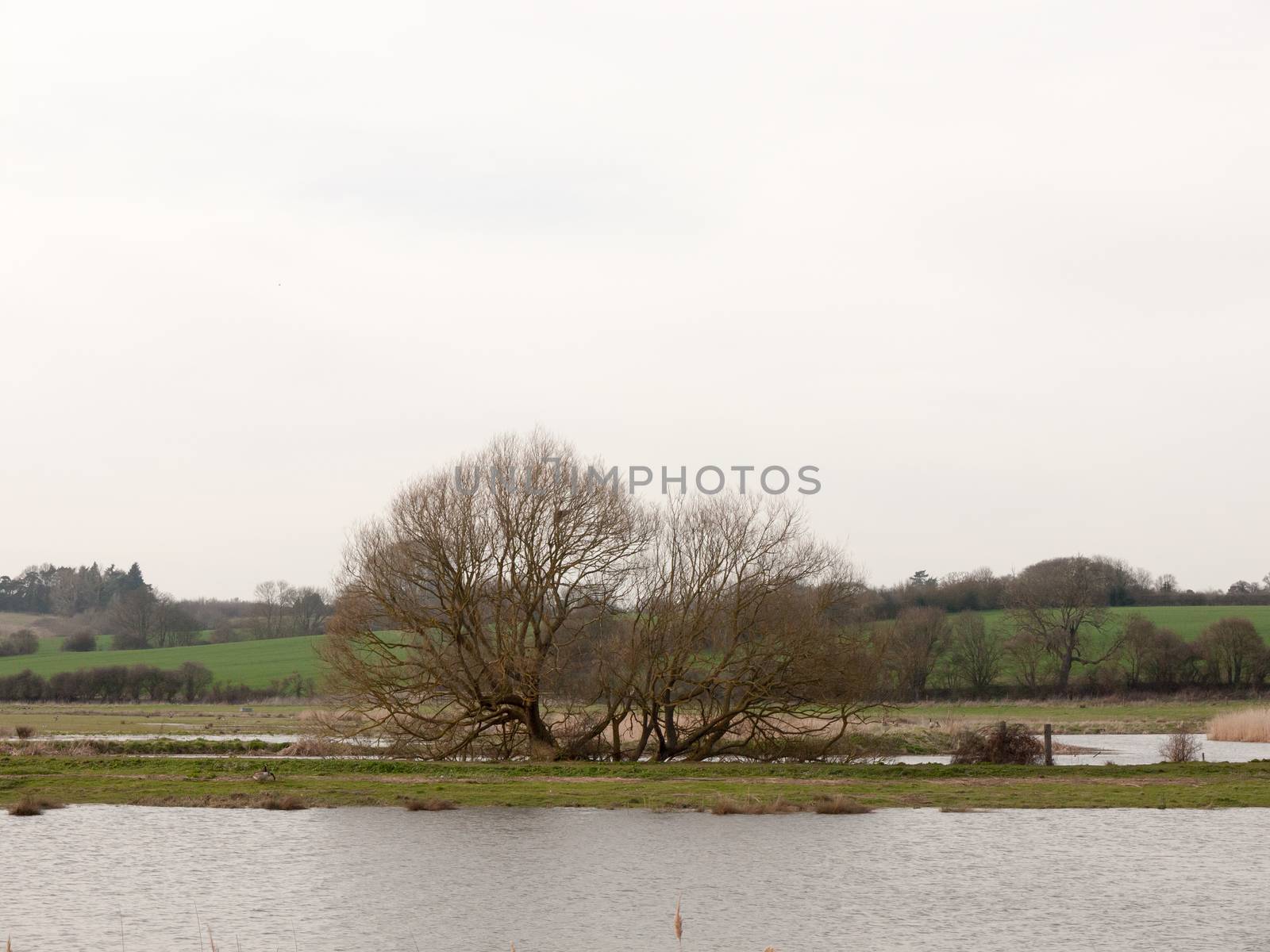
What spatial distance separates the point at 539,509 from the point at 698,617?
20.5 feet

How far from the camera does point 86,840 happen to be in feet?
78.1

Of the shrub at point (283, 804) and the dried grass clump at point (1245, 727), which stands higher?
the shrub at point (283, 804)

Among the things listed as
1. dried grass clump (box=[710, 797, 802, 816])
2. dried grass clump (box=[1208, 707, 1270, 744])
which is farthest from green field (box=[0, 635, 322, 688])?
dried grass clump (box=[710, 797, 802, 816])

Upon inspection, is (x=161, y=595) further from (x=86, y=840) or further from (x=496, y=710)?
(x=86, y=840)

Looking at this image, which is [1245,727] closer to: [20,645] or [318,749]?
[318,749]

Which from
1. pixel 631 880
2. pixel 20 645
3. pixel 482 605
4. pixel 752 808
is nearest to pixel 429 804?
pixel 752 808

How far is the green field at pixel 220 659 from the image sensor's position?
10638 centimetres

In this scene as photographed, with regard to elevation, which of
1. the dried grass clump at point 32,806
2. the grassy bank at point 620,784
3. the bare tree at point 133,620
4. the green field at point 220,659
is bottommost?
the green field at point 220,659

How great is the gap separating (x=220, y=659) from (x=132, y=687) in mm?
21084

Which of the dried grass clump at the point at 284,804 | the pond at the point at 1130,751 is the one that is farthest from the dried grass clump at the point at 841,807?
the dried grass clump at the point at 284,804

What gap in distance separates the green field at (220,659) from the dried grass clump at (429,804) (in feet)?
244

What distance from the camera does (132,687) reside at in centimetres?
9738

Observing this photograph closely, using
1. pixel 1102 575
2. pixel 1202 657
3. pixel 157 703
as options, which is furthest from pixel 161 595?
pixel 1202 657

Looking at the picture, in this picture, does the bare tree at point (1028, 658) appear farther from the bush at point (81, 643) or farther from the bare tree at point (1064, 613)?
the bush at point (81, 643)
